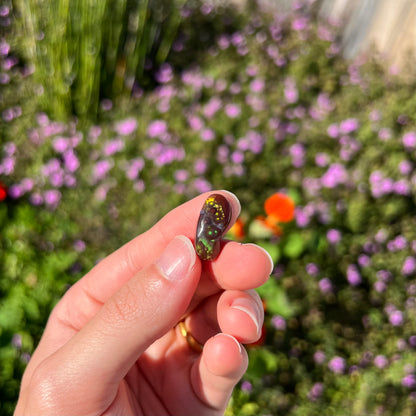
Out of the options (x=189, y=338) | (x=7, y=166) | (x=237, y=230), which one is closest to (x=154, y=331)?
(x=189, y=338)

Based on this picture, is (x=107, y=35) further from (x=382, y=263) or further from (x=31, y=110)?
(x=382, y=263)

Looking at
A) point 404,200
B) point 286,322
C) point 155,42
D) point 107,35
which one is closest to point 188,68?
point 155,42

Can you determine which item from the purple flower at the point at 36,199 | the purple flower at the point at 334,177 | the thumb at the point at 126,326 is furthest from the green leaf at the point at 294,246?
the purple flower at the point at 36,199

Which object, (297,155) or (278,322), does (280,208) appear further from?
(297,155)

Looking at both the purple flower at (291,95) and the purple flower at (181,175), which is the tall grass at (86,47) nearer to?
the purple flower at (181,175)

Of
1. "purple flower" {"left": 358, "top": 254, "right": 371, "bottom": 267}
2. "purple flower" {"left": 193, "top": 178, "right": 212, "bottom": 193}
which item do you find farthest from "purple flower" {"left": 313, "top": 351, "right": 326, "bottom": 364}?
"purple flower" {"left": 193, "top": 178, "right": 212, "bottom": 193}
